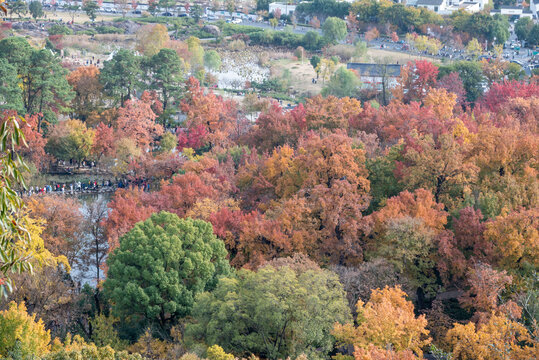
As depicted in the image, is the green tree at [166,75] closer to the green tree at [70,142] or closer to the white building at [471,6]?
the green tree at [70,142]

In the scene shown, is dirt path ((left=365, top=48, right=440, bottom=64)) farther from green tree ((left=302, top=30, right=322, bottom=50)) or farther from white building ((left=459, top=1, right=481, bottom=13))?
white building ((left=459, top=1, right=481, bottom=13))

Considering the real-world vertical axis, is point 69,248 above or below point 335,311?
below

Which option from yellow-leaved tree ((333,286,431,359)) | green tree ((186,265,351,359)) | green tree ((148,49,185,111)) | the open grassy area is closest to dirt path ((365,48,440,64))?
the open grassy area

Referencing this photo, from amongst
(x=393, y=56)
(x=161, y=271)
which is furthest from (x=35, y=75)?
(x=393, y=56)

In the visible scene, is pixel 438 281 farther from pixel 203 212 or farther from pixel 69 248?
pixel 69 248

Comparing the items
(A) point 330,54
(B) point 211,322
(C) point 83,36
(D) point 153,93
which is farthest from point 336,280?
(C) point 83,36
